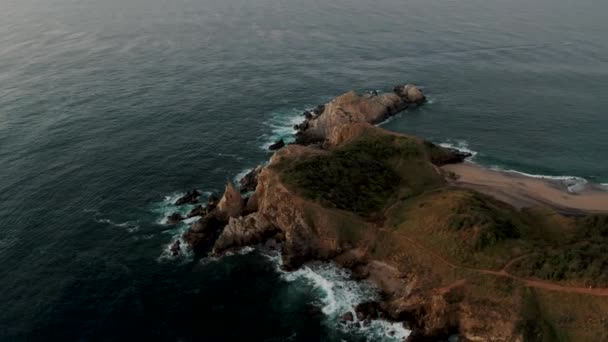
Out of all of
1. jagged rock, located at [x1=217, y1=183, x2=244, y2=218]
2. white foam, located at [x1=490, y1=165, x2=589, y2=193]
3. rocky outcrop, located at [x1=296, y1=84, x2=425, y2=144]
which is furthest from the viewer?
rocky outcrop, located at [x1=296, y1=84, x2=425, y2=144]

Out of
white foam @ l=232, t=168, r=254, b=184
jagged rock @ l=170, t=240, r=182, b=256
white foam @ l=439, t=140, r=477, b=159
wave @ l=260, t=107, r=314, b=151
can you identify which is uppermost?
wave @ l=260, t=107, r=314, b=151

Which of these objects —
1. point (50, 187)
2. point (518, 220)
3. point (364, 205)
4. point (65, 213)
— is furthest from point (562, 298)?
point (50, 187)

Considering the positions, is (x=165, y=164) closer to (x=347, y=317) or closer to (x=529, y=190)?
(x=347, y=317)

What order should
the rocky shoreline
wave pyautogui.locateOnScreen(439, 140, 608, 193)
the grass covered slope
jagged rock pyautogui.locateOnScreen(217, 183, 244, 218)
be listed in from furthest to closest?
1. wave pyautogui.locateOnScreen(439, 140, 608, 193)
2. jagged rock pyautogui.locateOnScreen(217, 183, 244, 218)
3. the rocky shoreline
4. the grass covered slope

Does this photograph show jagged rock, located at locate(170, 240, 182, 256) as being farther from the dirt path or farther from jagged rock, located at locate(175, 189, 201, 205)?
the dirt path

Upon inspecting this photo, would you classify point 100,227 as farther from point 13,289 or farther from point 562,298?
point 562,298

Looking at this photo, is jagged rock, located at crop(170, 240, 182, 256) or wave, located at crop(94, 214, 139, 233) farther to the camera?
wave, located at crop(94, 214, 139, 233)

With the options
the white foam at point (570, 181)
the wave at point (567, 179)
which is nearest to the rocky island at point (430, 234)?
the white foam at point (570, 181)

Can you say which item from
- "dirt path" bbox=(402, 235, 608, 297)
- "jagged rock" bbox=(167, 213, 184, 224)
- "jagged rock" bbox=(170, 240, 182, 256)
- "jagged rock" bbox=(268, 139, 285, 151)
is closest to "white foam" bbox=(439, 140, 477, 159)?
"jagged rock" bbox=(268, 139, 285, 151)
